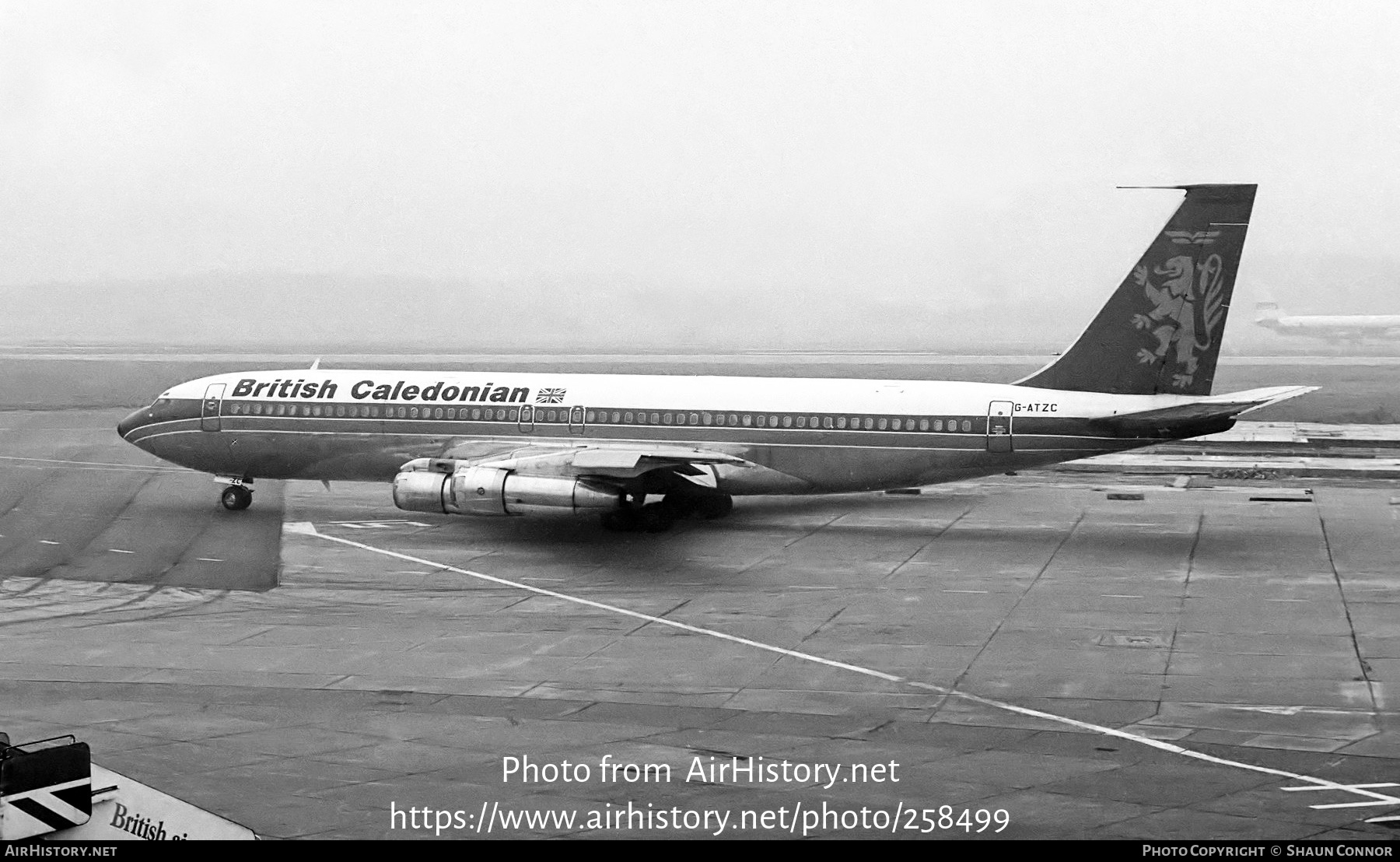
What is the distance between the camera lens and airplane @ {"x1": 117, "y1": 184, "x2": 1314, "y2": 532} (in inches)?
1431

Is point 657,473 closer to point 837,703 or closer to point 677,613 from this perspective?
point 677,613

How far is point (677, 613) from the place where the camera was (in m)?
29.3

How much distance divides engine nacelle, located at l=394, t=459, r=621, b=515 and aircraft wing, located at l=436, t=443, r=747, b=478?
15.4 inches

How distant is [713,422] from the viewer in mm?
40188

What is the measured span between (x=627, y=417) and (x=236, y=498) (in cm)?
1193

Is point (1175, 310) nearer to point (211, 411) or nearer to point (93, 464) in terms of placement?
point (211, 411)

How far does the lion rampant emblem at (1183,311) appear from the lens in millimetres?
36219

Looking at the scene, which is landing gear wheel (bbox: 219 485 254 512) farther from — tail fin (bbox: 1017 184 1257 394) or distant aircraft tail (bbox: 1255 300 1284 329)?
distant aircraft tail (bbox: 1255 300 1284 329)

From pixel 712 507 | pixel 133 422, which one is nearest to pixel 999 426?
pixel 712 507

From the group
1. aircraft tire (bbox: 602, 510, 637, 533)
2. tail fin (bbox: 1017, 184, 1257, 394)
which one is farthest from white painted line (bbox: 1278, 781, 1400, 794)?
aircraft tire (bbox: 602, 510, 637, 533)

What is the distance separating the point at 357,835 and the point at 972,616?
50.7 feet

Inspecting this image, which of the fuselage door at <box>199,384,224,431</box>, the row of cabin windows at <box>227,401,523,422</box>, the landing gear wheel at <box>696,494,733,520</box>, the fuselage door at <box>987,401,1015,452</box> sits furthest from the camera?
the fuselage door at <box>199,384,224,431</box>

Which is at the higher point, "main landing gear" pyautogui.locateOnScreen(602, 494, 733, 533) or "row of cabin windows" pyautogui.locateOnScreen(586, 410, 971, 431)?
"row of cabin windows" pyautogui.locateOnScreen(586, 410, 971, 431)

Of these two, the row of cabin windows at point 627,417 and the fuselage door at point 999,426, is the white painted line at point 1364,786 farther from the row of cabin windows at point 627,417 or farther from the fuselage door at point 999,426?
the row of cabin windows at point 627,417
